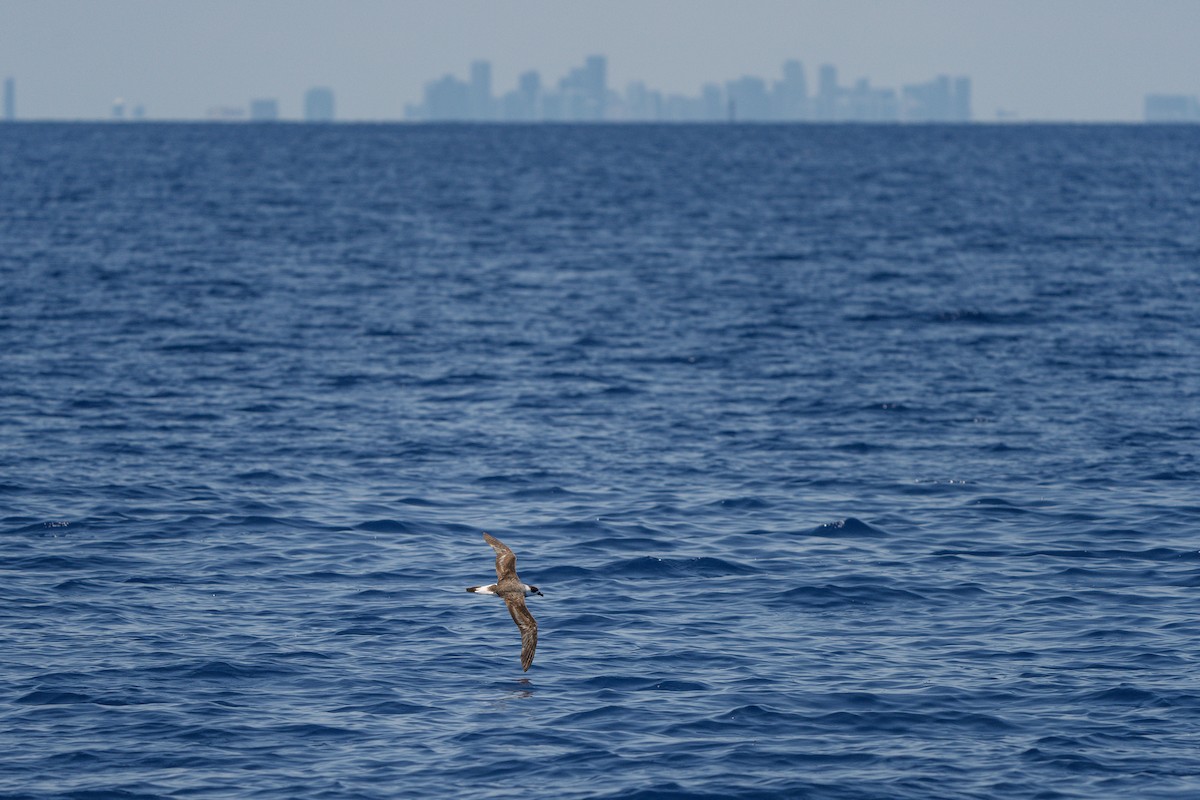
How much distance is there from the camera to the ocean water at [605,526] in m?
21.9

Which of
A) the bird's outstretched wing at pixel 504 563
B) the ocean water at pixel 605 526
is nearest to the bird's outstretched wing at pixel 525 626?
the bird's outstretched wing at pixel 504 563

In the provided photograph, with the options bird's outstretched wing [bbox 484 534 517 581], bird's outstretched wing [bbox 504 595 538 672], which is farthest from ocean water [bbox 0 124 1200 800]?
bird's outstretched wing [bbox 484 534 517 581]

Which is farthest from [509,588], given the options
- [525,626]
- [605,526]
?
[605,526]

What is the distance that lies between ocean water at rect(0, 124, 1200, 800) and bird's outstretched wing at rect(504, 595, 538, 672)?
131 cm

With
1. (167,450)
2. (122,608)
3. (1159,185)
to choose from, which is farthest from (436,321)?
(1159,185)

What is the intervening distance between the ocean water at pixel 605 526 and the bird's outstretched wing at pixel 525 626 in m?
1.31

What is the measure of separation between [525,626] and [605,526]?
34.4 feet

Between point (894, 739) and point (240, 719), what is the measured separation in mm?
9654

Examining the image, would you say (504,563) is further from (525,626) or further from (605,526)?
(605,526)

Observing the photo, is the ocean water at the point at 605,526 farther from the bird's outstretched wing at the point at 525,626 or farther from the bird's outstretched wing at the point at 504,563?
the bird's outstretched wing at the point at 504,563

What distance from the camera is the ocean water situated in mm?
21922

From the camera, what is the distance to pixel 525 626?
22.4 m

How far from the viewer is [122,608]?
90.7 feet

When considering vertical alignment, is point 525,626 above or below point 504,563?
below
